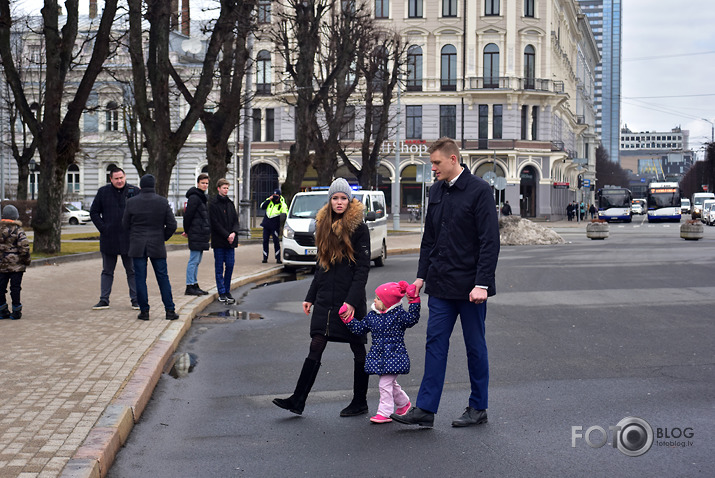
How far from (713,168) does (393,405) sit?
104m

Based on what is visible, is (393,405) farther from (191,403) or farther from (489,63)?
(489,63)

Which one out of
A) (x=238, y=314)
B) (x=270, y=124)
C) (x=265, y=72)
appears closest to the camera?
(x=238, y=314)

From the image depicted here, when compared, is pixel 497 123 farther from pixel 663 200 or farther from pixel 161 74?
pixel 161 74

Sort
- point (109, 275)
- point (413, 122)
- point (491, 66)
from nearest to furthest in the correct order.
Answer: point (109, 275) < point (491, 66) < point (413, 122)

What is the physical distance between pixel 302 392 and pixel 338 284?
81 cm

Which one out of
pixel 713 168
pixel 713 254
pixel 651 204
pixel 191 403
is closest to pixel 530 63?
pixel 651 204

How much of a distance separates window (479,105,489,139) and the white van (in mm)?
41312

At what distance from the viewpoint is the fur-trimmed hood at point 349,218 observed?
6418mm

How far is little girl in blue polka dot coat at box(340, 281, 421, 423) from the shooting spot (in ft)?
20.0

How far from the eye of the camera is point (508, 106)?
6241 cm

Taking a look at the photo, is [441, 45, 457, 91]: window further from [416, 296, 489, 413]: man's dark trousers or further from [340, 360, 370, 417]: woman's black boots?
[416, 296, 489, 413]: man's dark trousers

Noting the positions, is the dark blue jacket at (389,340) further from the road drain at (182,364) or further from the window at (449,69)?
the window at (449,69)

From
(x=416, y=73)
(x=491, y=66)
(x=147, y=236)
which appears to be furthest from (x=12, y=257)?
(x=491, y=66)

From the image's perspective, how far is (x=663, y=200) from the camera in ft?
239
